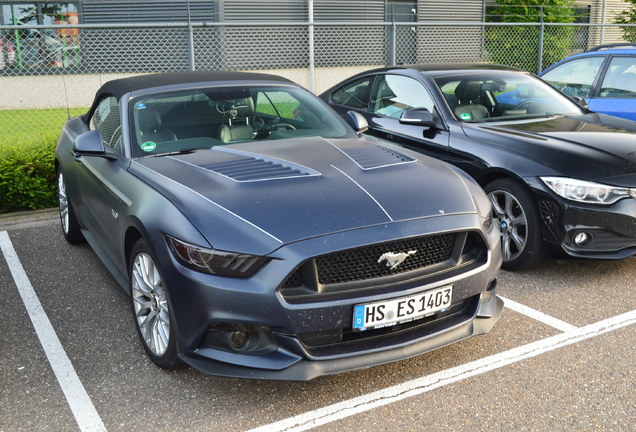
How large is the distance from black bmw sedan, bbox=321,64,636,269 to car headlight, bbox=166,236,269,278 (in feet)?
8.03

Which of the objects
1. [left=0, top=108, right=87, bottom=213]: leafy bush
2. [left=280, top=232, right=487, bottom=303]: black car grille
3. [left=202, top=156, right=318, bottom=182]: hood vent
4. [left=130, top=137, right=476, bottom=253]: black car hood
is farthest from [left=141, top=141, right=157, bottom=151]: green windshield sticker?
[left=0, top=108, right=87, bottom=213]: leafy bush

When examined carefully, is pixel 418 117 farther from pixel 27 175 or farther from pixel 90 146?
pixel 27 175

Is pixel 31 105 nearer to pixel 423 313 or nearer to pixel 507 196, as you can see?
pixel 507 196

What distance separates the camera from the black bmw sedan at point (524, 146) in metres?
4.43

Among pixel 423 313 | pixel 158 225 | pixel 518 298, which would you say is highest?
pixel 158 225

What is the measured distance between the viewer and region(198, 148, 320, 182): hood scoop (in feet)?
11.5

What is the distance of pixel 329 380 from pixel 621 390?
54.7 inches

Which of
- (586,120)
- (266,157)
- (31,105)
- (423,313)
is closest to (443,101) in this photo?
(586,120)

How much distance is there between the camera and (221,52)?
1747 cm

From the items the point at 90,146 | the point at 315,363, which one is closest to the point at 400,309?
the point at 315,363

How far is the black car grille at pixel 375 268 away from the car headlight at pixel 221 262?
0.16 meters

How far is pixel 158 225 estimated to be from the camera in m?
3.22

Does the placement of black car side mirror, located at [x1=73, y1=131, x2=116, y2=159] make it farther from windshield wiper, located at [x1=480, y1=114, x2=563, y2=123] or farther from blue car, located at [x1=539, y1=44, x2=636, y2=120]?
blue car, located at [x1=539, y1=44, x2=636, y2=120]

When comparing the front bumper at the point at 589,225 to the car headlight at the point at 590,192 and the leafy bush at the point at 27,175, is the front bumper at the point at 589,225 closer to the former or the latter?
the car headlight at the point at 590,192
